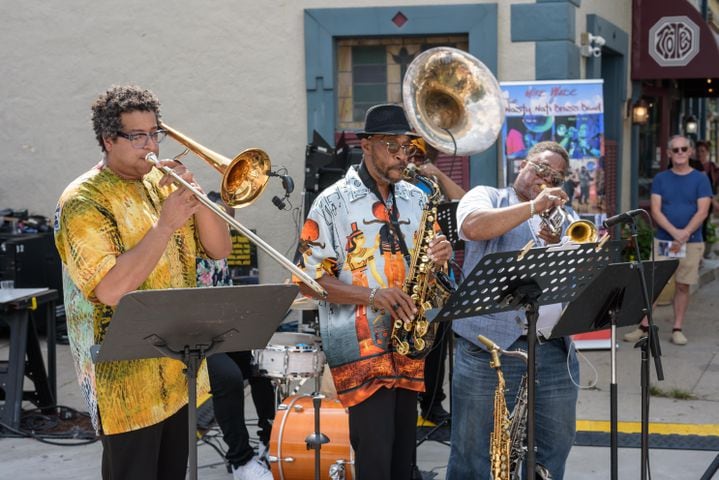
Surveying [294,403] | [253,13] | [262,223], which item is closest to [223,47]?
[253,13]

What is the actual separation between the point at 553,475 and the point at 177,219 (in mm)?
2196

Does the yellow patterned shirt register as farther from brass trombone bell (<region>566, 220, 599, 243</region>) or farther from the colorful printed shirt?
brass trombone bell (<region>566, 220, 599, 243</region>)

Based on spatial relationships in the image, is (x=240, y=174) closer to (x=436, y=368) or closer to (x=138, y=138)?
(x=138, y=138)

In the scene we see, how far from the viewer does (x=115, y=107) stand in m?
3.38

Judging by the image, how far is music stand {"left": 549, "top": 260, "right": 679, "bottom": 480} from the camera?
3927 millimetres

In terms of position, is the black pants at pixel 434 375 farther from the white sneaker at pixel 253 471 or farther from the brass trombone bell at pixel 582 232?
the brass trombone bell at pixel 582 232

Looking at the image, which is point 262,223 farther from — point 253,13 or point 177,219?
point 177,219

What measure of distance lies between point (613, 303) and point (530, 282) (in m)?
0.57

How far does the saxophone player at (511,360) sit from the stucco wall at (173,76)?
4.94m

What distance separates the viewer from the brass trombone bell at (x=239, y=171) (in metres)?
3.56

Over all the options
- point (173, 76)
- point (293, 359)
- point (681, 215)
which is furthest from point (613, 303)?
point (173, 76)

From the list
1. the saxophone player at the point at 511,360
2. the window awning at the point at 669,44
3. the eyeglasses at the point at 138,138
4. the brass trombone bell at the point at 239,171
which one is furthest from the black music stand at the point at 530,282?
the window awning at the point at 669,44

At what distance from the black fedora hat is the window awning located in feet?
28.0

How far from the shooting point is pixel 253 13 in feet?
30.5
